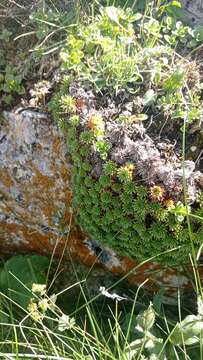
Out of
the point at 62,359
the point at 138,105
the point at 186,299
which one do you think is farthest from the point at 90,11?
the point at 62,359

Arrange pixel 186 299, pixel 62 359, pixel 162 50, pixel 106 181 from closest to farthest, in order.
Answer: pixel 62 359 → pixel 106 181 → pixel 162 50 → pixel 186 299

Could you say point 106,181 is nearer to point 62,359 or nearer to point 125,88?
point 125,88

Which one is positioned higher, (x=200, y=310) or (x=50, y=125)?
(x=50, y=125)

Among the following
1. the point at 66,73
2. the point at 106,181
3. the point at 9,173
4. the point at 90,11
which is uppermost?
the point at 90,11

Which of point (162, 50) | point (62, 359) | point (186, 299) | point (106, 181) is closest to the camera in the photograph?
point (62, 359)

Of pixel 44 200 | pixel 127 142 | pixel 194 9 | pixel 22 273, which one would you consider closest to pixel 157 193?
pixel 127 142

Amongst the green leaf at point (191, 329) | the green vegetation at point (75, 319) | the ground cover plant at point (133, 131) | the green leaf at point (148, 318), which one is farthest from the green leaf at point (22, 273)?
the green leaf at point (191, 329)

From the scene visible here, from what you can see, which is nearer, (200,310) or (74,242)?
(200,310)

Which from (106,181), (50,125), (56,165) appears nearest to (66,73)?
(50,125)

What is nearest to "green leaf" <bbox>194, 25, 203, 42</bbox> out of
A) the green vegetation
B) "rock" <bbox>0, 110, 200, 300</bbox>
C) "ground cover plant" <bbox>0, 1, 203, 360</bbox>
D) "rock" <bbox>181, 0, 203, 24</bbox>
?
"ground cover plant" <bbox>0, 1, 203, 360</bbox>
